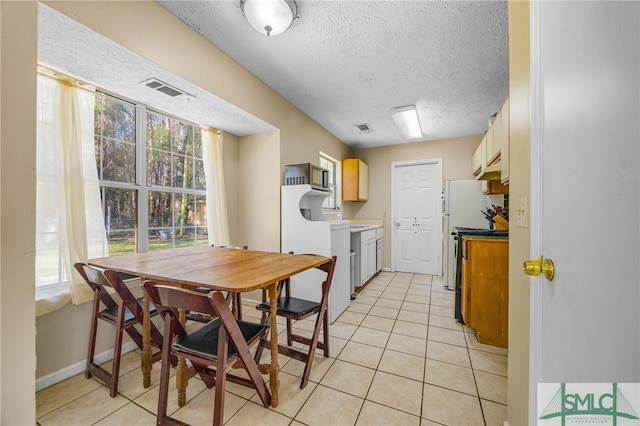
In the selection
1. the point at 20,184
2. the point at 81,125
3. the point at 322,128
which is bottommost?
the point at 20,184

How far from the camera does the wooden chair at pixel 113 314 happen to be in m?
1.48

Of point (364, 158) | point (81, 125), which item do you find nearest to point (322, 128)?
point (364, 158)

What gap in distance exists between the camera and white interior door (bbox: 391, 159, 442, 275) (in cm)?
468

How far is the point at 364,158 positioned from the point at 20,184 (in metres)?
4.86

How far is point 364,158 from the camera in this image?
17.3 feet

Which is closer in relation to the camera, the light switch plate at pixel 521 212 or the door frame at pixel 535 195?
the door frame at pixel 535 195

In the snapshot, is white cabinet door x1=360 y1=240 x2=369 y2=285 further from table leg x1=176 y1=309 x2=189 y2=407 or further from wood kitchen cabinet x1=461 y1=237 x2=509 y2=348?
table leg x1=176 y1=309 x2=189 y2=407

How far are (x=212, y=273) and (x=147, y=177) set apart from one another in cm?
162

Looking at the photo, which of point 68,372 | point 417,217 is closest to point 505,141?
point 417,217

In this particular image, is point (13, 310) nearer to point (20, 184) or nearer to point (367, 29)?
point (20, 184)

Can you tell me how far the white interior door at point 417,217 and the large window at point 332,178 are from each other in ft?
3.76

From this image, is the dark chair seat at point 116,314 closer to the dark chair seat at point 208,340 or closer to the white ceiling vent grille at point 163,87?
the dark chair seat at point 208,340

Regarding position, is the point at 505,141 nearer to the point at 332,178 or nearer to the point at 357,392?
the point at 357,392
